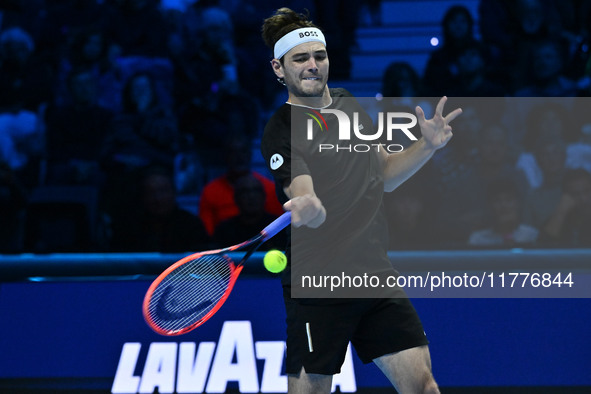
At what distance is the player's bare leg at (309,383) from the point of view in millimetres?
3593

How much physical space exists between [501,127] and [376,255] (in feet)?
9.63

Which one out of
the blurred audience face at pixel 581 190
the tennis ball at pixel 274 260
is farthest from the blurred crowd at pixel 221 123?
the tennis ball at pixel 274 260

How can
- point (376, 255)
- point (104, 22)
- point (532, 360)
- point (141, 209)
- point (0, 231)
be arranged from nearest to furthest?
1. point (376, 255)
2. point (532, 360)
3. point (141, 209)
4. point (0, 231)
5. point (104, 22)

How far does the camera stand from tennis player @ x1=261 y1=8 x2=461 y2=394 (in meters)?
3.58

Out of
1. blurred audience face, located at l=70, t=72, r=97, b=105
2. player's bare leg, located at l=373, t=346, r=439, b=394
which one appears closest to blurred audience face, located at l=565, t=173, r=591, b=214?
player's bare leg, located at l=373, t=346, r=439, b=394

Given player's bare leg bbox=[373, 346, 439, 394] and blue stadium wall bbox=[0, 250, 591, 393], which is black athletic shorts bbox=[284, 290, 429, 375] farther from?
blue stadium wall bbox=[0, 250, 591, 393]

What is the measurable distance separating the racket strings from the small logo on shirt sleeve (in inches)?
22.6

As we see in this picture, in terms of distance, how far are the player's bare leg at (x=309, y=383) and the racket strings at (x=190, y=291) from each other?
0.58 metres

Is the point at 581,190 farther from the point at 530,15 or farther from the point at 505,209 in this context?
the point at 530,15

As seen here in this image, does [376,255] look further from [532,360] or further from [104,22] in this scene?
[104,22]

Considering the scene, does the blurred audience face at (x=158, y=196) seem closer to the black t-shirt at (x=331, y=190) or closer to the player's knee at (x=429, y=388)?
the black t-shirt at (x=331, y=190)

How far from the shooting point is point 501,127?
6.31 metres

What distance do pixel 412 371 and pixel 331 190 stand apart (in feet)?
2.70

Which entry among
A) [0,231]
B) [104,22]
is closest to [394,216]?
[0,231]
